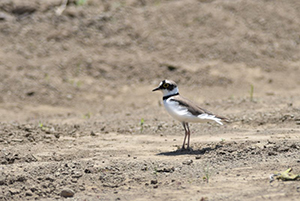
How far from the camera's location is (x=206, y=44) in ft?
53.1

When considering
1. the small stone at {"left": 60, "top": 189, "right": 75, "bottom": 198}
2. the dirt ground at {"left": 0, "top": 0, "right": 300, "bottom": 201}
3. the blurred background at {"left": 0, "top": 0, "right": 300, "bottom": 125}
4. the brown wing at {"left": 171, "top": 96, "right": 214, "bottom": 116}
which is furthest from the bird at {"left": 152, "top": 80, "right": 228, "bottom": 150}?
the blurred background at {"left": 0, "top": 0, "right": 300, "bottom": 125}

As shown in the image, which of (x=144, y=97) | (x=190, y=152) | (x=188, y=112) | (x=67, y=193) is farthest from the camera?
(x=144, y=97)

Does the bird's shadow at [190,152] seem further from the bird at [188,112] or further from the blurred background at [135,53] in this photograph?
the blurred background at [135,53]

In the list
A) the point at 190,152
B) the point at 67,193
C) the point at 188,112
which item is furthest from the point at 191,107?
the point at 67,193

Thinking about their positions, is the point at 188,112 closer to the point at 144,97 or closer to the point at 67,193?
the point at 67,193

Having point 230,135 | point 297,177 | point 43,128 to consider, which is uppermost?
point 297,177

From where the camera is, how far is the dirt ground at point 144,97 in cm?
612

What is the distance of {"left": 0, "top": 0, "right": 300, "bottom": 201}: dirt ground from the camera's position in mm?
6125

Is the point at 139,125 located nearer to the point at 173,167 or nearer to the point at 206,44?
the point at 173,167

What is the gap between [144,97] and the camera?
14336 mm

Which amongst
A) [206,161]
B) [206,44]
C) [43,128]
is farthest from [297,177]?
[206,44]

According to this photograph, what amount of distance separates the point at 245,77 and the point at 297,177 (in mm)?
9754

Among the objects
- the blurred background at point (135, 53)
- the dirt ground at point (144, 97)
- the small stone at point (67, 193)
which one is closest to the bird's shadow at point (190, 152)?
the dirt ground at point (144, 97)

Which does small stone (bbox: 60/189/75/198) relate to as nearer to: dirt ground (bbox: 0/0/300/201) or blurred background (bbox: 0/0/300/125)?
dirt ground (bbox: 0/0/300/201)
